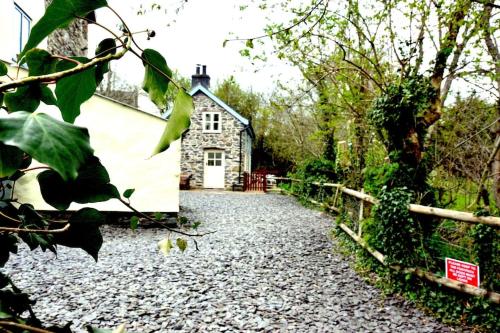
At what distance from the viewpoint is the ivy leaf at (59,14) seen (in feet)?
1.28

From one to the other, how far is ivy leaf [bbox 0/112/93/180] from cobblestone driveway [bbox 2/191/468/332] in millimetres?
3495

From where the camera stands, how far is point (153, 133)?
24.5 ft

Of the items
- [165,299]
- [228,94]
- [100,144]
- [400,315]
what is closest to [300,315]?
[400,315]

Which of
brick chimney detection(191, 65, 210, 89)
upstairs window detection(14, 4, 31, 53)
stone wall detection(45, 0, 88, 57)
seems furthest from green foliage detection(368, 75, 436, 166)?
brick chimney detection(191, 65, 210, 89)

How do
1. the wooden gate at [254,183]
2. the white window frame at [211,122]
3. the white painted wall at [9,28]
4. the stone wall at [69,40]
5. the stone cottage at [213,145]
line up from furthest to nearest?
1. the white window frame at [211,122]
2. the stone cottage at [213,145]
3. the wooden gate at [254,183]
4. the stone wall at [69,40]
5. the white painted wall at [9,28]

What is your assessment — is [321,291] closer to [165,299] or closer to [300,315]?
[300,315]

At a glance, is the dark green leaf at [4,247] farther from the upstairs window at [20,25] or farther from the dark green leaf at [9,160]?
the upstairs window at [20,25]

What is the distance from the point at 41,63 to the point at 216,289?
4283 mm

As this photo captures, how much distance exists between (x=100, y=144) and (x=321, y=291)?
5.45 m

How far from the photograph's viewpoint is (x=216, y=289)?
4.38 metres

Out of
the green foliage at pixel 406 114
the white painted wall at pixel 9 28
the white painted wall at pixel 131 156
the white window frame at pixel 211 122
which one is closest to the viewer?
the green foliage at pixel 406 114

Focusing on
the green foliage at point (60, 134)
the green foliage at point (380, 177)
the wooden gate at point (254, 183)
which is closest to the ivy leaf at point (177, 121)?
the green foliage at point (60, 134)

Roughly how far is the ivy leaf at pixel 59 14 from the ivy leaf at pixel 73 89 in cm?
8

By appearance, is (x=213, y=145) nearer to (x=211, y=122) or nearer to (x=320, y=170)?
(x=211, y=122)
